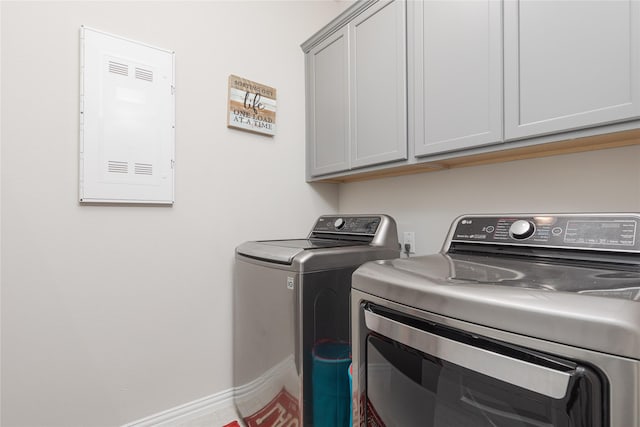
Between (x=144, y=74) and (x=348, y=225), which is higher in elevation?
(x=144, y=74)

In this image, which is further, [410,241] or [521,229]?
[410,241]

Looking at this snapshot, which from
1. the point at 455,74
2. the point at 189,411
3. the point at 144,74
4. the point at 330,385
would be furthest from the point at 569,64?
the point at 189,411

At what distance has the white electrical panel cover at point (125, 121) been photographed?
4.52ft

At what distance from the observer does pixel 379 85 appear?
1.59 metres

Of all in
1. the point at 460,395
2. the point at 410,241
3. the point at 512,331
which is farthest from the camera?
the point at 410,241

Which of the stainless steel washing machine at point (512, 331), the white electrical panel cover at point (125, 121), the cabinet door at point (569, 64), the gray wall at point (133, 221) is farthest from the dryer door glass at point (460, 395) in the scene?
the white electrical panel cover at point (125, 121)

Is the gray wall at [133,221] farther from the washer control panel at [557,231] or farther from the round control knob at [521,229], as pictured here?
the round control knob at [521,229]

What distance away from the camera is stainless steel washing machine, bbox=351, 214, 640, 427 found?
0.50 metres

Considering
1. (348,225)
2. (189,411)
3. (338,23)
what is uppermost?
(338,23)

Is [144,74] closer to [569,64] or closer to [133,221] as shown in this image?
[133,221]

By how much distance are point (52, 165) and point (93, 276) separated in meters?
0.50

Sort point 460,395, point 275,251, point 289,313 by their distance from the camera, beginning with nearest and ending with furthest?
point 460,395
point 289,313
point 275,251

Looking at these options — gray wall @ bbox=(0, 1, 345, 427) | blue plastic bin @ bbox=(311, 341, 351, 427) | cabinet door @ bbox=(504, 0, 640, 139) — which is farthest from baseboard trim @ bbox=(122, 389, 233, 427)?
cabinet door @ bbox=(504, 0, 640, 139)

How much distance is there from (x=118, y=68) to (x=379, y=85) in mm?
1231
